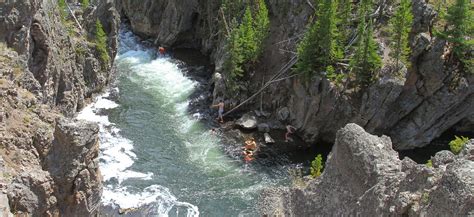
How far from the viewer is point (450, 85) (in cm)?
5347

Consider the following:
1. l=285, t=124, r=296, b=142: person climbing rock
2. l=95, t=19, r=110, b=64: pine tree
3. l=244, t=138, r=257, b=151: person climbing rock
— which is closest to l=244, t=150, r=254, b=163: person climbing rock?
l=244, t=138, r=257, b=151: person climbing rock

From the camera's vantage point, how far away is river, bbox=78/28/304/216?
44938mm

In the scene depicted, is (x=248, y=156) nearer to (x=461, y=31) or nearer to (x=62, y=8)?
(x=461, y=31)

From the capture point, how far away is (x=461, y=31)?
52.4 metres

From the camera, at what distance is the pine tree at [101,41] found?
194 ft

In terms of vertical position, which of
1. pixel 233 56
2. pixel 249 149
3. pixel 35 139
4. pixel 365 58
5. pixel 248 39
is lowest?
pixel 249 149

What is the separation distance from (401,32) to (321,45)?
317 inches

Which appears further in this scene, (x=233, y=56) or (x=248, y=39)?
(x=248, y=39)

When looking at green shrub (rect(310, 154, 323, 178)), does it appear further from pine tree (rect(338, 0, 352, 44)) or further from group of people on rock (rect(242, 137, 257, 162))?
pine tree (rect(338, 0, 352, 44))

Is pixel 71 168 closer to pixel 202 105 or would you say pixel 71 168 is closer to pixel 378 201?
pixel 378 201

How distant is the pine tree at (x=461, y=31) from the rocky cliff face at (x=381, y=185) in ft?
105

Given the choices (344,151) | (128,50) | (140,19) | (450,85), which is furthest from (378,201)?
(140,19)

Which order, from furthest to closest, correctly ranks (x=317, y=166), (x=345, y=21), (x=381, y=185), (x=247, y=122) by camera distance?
1. (x=247, y=122)
2. (x=345, y=21)
3. (x=317, y=166)
4. (x=381, y=185)

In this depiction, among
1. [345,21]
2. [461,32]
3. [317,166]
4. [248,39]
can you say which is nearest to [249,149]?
[317,166]
